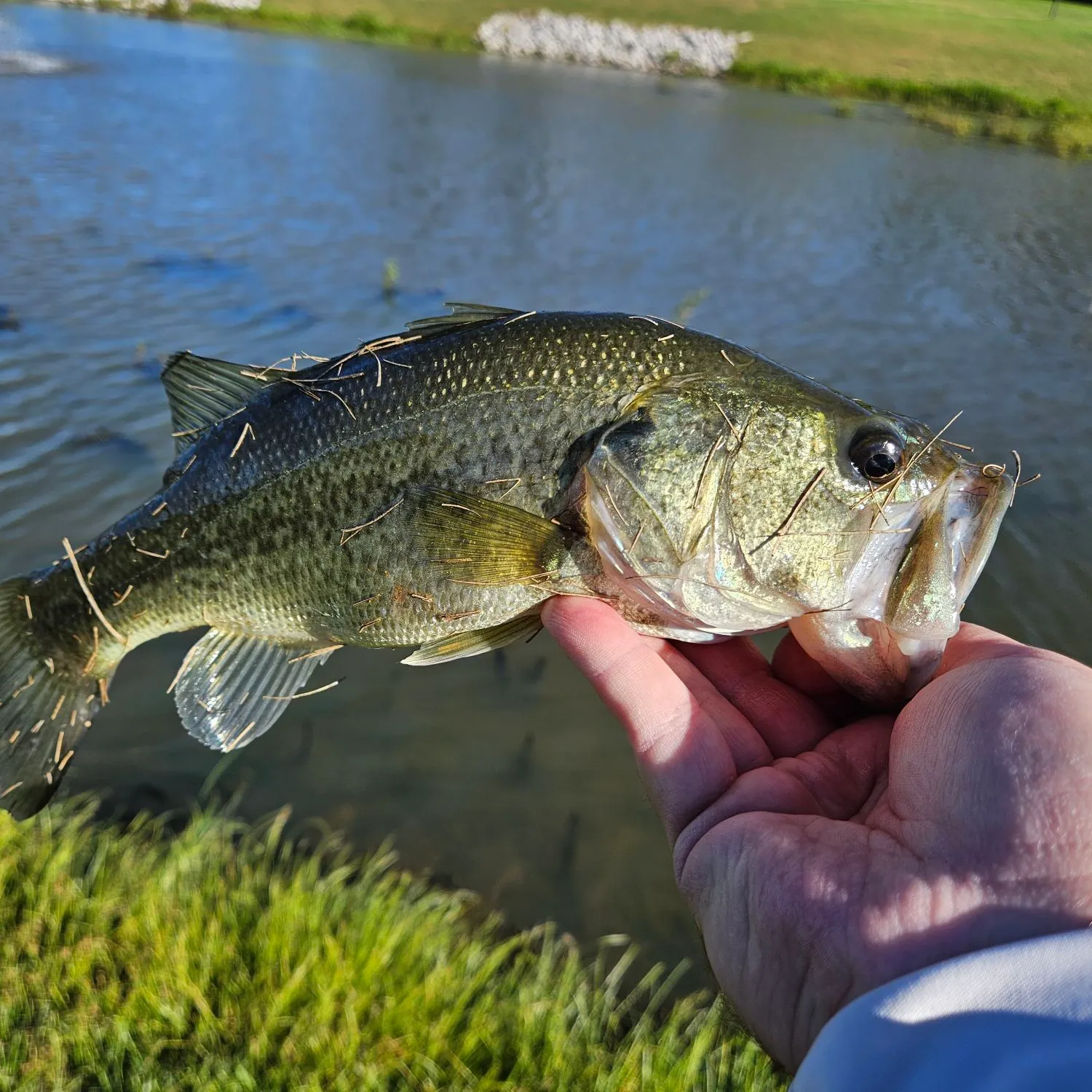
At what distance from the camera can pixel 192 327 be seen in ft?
30.9

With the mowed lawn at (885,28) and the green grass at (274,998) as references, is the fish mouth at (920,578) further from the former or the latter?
the mowed lawn at (885,28)

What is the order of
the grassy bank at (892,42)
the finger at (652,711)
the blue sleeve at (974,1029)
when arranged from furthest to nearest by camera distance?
1. the grassy bank at (892,42)
2. the finger at (652,711)
3. the blue sleeve at (974,1029)

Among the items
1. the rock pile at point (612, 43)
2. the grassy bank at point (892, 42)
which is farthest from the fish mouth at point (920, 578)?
the rock pile at point (612, 43)

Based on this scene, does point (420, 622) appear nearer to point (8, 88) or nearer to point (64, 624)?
point (64, 624)

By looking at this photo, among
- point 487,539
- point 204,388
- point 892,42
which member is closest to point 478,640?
point 487,539

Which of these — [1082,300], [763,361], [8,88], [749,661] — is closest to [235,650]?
[749,661]

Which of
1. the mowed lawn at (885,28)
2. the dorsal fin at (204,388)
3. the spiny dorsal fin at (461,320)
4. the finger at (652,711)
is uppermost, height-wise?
the mowed lawn at (885,28)

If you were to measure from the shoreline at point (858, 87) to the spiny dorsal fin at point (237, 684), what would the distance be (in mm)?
31216

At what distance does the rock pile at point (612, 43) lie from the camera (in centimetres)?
4822

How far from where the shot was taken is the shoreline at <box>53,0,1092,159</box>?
29.4 m

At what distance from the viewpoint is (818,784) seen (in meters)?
2.47

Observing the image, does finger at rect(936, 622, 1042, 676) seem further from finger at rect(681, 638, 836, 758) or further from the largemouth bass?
finger at rect(681, 638, 836, 758)

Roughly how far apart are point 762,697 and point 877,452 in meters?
1.02

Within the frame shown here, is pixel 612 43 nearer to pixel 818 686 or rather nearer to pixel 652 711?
pixel 818 686
